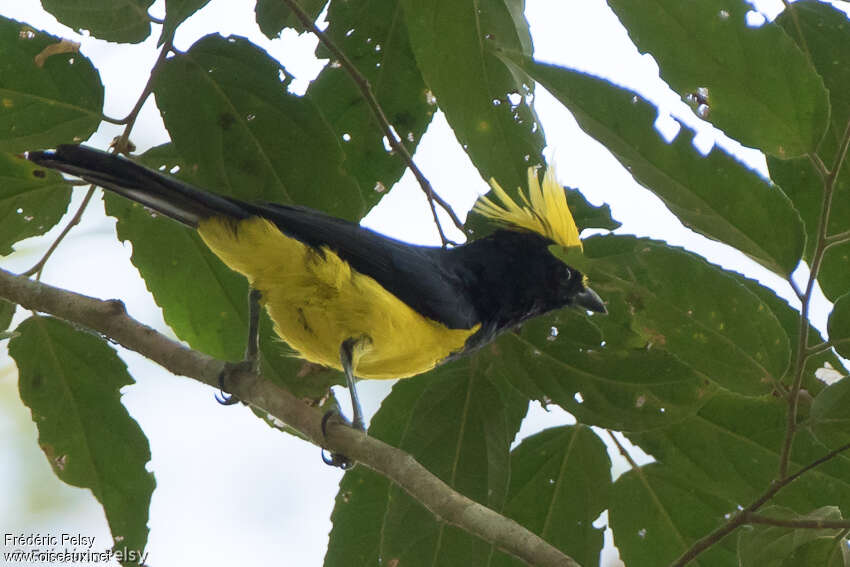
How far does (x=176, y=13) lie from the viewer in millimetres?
2227

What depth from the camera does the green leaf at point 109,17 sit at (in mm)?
2547

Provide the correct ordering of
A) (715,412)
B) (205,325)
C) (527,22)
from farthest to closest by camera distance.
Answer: (205,325) < (527,22) < (715,412)

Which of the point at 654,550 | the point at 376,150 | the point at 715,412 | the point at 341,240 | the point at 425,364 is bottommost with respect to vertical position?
the point at 654,550

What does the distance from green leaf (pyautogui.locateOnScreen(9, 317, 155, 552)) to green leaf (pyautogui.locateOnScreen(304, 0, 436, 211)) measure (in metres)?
0.94

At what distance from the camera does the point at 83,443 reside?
8.96ft

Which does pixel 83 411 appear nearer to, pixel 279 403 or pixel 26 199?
pixel 26 199

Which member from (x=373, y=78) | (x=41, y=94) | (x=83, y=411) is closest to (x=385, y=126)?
(x=373, y=78)

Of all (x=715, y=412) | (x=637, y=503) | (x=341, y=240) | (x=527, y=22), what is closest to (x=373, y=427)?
(x=341, y=240)

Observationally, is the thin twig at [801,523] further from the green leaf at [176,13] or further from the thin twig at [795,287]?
the green leaf at [176,13]

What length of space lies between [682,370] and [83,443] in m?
1.55

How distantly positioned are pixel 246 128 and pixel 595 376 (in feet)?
3.55

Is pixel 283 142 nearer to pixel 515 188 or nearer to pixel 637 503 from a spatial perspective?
pixel 515 188

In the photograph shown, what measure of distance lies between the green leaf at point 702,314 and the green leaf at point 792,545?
0.83ft

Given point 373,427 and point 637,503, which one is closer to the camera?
point 637,503
